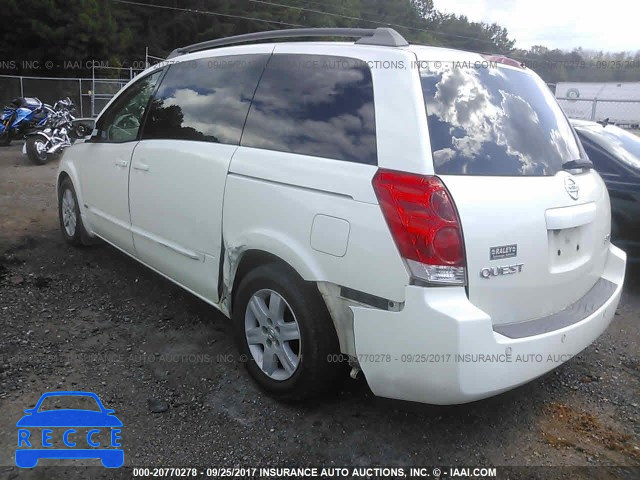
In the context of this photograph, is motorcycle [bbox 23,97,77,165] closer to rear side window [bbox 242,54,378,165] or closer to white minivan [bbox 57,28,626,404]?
white minivan [bbox 57,28,626,404]

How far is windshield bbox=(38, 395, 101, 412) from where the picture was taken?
294 centimetres

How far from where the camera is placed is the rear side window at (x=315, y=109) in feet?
8.65

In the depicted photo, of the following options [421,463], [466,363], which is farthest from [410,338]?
[421,463]

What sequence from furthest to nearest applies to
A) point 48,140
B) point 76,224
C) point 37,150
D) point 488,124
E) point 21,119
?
1. point 21,119
2. point 48,140
3. point 37,150
4. point 76,224
5. point 488,124

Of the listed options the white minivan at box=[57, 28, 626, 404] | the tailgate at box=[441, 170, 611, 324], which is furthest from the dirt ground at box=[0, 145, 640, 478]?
the tailgate at box=[441, 170, 611, 324]

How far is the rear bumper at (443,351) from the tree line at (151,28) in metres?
10.4

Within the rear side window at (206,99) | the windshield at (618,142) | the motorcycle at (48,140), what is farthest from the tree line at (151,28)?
the rear side window at (206,99)

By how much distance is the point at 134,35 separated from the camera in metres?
30.3

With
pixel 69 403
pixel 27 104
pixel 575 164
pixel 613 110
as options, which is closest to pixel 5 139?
pixel 27 104

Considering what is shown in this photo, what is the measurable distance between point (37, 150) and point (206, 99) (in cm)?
926

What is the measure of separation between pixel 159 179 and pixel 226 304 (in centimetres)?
106

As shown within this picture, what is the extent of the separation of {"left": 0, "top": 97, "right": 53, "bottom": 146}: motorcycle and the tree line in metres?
9.42

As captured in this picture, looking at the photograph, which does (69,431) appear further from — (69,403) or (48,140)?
(48,140)

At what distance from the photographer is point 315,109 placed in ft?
9.47
